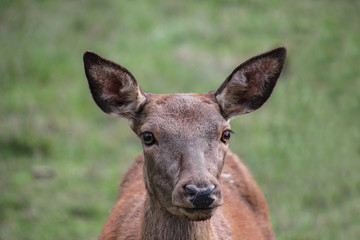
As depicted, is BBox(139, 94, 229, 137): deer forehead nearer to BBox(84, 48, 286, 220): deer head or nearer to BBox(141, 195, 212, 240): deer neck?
BBox(84, 48, 286, 220): deer head

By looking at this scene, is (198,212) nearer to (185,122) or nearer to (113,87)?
(185,122)

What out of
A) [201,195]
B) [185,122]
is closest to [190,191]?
[201,195]

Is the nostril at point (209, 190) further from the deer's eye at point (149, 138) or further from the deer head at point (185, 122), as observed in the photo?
the deer's eye at point (149, 138)

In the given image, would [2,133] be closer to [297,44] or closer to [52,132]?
[52,132]

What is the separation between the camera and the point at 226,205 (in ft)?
17.6

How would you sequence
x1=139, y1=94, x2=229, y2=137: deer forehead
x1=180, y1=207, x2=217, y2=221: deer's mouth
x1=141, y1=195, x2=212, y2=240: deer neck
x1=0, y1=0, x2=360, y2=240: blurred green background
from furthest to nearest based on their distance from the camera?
x1=0, y1=0, x2=360, y2=240: blurred green background, x1=141, y1=195, x2=212, y2=240: deer neck, x1=139, y1=94, x2=229, y2=137: deer forehead, x1=180, y1=207, x2=217, y2=221: deer's mouth

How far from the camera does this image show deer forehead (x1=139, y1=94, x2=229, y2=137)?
13.9 feet

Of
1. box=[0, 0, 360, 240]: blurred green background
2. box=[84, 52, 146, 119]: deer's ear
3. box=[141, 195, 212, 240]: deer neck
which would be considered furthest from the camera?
box=[0, 0, 360, 240]: blurred green background

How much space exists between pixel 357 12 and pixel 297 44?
221 cm

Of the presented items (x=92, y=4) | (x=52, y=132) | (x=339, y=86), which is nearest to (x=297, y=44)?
(x=339, y=86)

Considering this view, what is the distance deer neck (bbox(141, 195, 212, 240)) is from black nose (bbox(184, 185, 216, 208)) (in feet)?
1.75

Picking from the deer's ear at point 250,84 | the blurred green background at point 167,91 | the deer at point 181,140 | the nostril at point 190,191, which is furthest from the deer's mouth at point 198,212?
the blurred green background at point 167,91

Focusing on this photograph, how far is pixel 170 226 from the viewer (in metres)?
4.36

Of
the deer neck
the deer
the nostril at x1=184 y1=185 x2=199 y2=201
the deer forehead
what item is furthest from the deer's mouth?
the deer forehead
